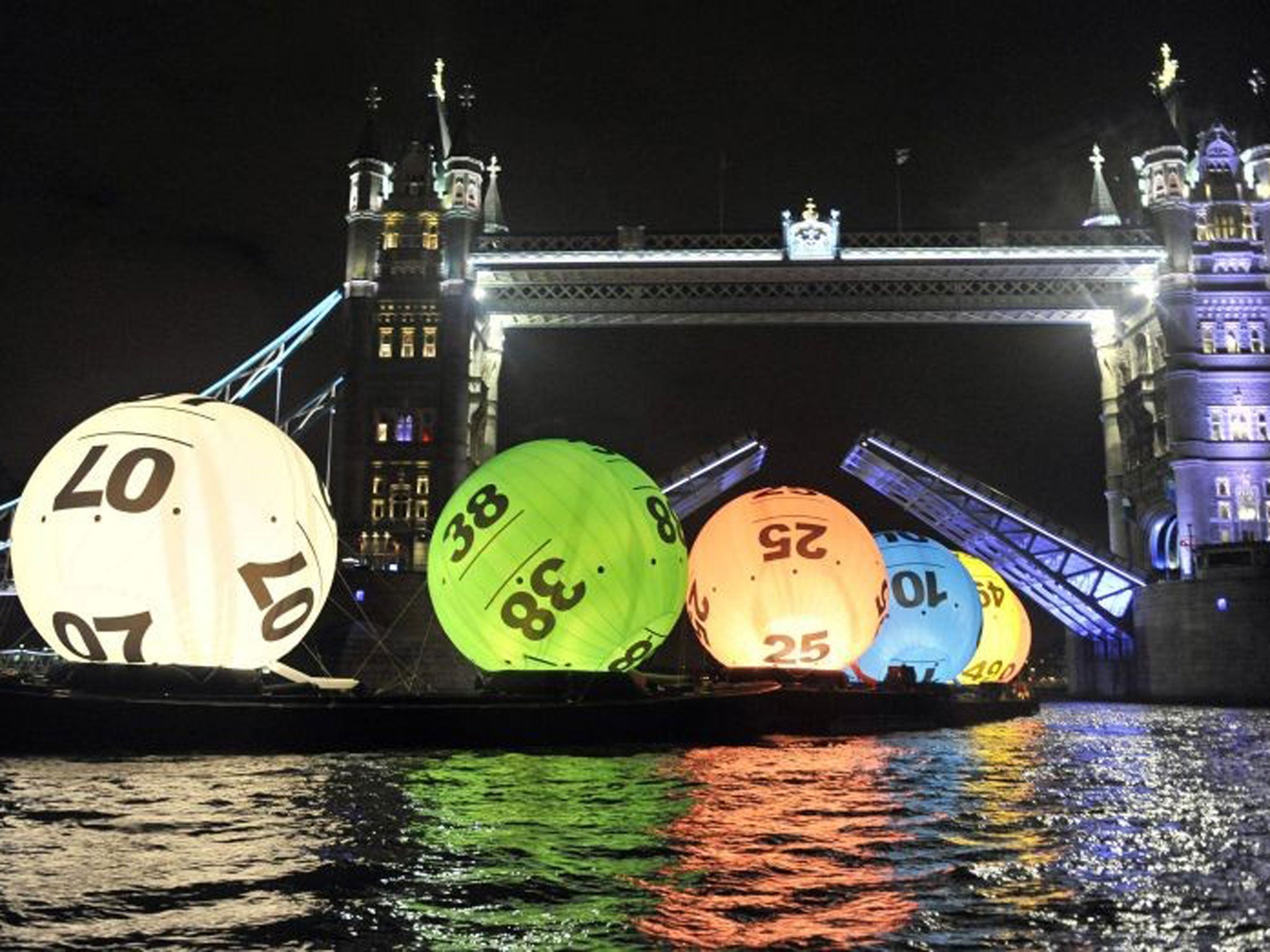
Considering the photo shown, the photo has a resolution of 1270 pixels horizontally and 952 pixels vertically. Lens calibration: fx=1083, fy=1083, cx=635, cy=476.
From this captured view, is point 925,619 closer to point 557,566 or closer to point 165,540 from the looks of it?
point 557,566

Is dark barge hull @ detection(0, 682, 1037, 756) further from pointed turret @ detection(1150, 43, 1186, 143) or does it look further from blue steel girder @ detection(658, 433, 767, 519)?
pointed turret @ detection(1150, 43, 1186, 143)

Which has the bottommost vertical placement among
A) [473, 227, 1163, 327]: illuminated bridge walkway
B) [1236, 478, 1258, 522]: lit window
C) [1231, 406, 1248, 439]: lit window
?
[1236, 478, 1258, 522]: lit window

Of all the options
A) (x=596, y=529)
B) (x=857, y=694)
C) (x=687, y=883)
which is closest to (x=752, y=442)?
(x=857, y=694)

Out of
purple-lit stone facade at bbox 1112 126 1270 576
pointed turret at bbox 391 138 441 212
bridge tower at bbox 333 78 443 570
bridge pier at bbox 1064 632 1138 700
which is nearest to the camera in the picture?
bridge pier at bbox 1064 632 1138 700


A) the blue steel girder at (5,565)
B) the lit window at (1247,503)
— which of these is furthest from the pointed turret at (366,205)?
the lit window at (1247,503)

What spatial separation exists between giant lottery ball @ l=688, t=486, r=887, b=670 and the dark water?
915 centimetres

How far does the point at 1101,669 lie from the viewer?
5544cm

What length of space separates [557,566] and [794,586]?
267 inches

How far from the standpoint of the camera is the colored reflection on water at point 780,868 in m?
4.58

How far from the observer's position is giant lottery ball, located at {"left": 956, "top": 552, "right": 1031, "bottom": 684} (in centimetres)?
3212

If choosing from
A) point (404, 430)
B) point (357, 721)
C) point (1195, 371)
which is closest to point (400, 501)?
point (404, 430)

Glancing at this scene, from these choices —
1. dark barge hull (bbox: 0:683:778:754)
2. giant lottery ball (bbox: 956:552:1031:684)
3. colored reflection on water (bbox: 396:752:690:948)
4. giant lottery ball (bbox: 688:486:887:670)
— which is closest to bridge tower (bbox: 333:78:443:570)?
giant lottery ball (bbox: 956:552:1031:684)

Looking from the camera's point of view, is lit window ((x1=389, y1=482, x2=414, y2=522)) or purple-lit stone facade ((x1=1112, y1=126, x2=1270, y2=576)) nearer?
purple-lit stone facade ((x1=1112, y1=126, x2=1270, y2=576))

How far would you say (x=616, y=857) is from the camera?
20.6 feet
